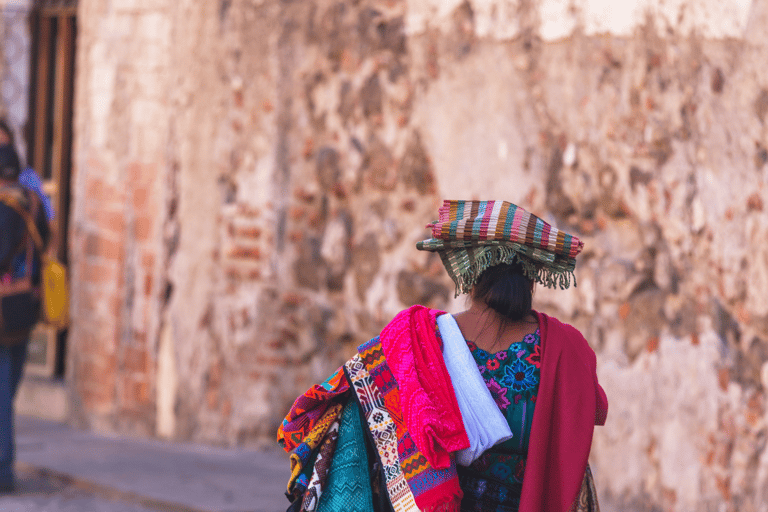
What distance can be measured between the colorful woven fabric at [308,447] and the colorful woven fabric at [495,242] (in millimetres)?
477

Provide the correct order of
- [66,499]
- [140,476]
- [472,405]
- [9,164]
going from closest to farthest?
[472,405] → [66,499] → [9,164] → [140,476]

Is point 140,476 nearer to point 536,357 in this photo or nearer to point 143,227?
point 143,227

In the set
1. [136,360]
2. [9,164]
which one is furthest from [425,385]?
[136,360]

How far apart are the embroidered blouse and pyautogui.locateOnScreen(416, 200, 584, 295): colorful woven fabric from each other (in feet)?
0.68

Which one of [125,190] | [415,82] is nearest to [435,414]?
[415,82]

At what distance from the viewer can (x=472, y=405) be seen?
7.34ft

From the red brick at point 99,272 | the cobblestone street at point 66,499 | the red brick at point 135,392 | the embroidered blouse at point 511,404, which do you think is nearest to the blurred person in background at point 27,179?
the red brick at point 99,272

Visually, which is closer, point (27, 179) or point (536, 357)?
point (536, 357)

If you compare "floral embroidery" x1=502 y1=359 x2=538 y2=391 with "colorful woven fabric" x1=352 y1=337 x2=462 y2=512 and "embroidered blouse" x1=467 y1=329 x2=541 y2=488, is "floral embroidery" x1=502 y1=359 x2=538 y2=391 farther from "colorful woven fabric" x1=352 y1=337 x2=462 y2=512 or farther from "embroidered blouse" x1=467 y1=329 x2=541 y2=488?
"colorful woven fabric" x1=352 y1=337 x2=462 y2=512

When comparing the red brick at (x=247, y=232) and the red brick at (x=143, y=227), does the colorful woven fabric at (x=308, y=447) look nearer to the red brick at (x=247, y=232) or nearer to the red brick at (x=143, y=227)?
the red brick at (x=247, y=232)

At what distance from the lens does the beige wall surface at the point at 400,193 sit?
14.6ft

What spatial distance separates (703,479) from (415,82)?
290 cm

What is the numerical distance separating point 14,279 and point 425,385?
405 cm

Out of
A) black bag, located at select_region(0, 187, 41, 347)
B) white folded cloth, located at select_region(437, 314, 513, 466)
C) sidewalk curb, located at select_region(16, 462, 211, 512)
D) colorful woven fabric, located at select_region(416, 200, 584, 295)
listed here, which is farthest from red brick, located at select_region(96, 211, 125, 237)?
white folded cloth, located at select_region(437, 314, 513, 466)
